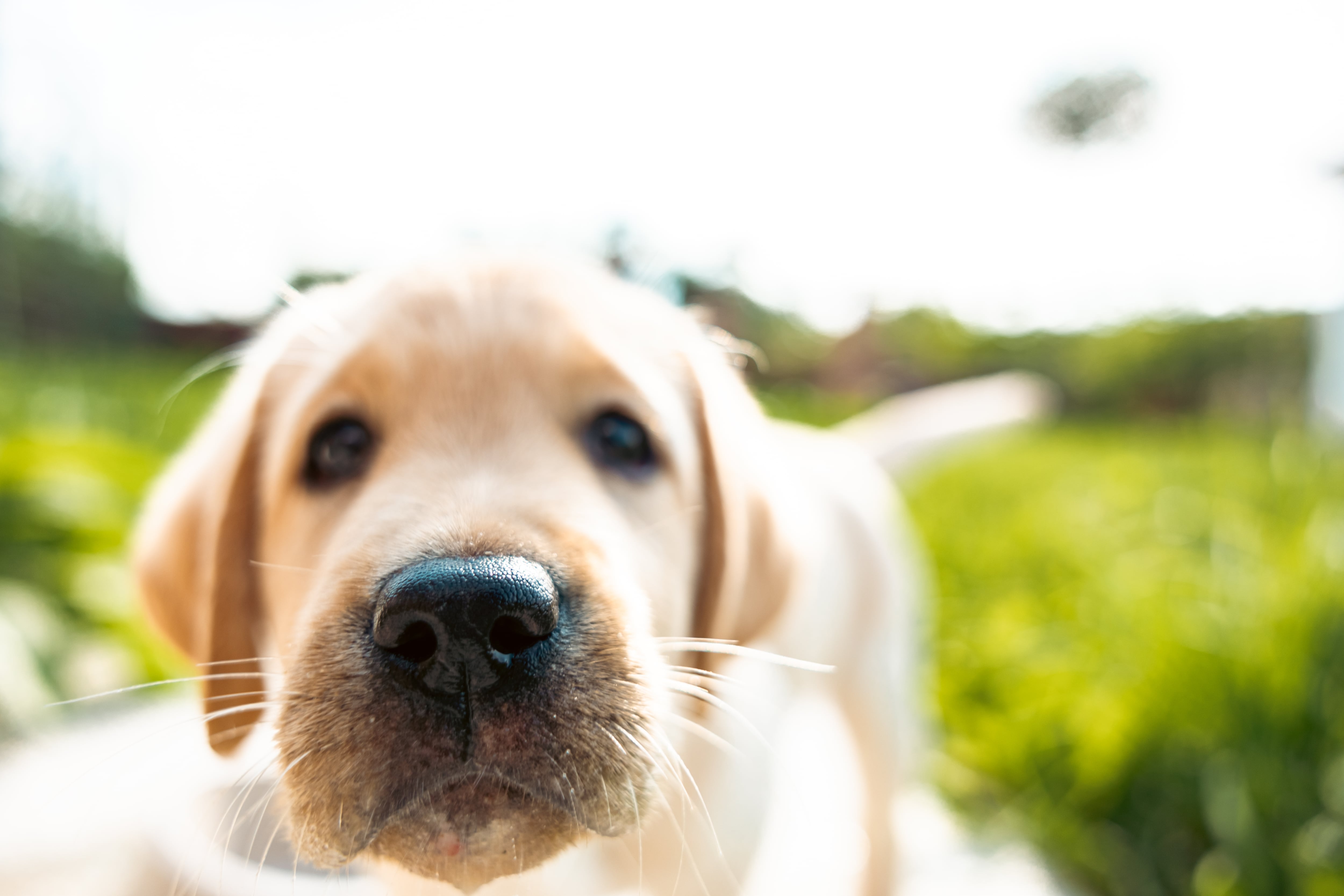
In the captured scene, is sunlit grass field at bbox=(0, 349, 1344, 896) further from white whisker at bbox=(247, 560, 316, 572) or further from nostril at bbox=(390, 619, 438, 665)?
nostril at bbox=(390, 619, 438, 665)

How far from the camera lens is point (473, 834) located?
889mm

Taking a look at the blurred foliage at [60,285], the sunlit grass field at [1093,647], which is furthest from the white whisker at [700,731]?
the blurred foliage at [60,285]

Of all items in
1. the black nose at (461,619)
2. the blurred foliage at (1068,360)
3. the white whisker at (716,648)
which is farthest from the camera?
the blurred foliage at (1068,360)

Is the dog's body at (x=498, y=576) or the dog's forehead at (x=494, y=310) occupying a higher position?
the dog's forehead at (x=494, y=310)

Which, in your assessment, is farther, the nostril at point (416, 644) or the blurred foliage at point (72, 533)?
the blurred foliage at point (72, 533)

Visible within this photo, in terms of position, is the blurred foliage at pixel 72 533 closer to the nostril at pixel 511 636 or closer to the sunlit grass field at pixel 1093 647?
the sunlit grass field at pixel 1093 647

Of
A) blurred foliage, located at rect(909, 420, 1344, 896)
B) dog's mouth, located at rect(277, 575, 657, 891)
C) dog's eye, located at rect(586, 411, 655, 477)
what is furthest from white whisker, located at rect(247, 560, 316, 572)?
blurred foliage, located at rect(909, 420, 1344, 896)

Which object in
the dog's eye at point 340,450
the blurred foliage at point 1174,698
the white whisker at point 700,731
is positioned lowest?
the blurred foliage at point 1174,698

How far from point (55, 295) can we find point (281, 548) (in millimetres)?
3470

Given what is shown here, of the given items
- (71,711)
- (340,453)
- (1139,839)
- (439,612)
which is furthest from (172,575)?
(1139,839)

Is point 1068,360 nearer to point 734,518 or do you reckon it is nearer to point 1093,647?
point 1093,647

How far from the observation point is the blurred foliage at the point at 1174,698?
7.38 ft

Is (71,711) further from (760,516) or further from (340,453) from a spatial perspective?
(760,516)

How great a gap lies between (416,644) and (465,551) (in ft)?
0.36
